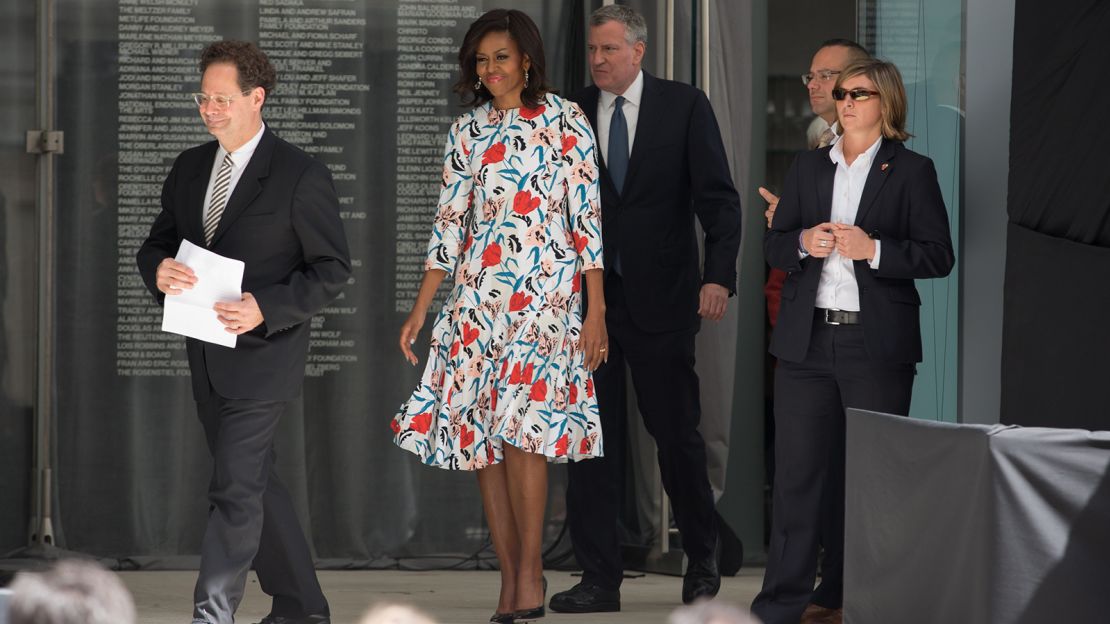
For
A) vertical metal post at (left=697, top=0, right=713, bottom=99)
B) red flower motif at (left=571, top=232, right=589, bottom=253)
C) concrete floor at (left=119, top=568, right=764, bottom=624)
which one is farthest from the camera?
vertical metal post at (left=697, top=0, right=713, bottom=99)

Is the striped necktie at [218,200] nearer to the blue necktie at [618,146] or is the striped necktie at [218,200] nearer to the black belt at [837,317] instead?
the blue necktie at [618,146]

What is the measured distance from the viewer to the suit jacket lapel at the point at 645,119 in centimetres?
488

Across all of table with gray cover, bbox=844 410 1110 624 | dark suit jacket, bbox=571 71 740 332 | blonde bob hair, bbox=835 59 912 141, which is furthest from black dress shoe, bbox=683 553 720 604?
table with gray cover, bbox=844 410 1110 624

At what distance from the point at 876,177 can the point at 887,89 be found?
0.80 ft

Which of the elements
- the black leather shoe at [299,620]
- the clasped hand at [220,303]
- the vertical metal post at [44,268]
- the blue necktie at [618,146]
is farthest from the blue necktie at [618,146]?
the vertical metal post at [44,268]

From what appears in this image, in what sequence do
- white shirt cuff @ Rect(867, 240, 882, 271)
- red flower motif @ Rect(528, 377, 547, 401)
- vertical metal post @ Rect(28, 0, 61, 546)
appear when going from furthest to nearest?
vertical metal post @ Rect(28, 0, 61, 546), red flower motif @ Rect(528, 377, 547, 401), white shirt cuff @ Rect(867, 240, 882, 271)

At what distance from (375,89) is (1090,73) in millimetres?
3086

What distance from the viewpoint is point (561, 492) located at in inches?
232

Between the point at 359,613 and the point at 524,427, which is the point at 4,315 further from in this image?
the point at 524,427

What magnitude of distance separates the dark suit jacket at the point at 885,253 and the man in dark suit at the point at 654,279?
0.64 meters

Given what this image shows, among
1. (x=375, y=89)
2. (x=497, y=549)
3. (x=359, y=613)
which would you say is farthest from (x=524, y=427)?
(x=375, y=89)

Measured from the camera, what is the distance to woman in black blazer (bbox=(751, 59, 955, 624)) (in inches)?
159

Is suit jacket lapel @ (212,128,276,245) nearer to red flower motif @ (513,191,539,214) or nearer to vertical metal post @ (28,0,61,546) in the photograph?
red flower motif @ (513,191,539,214)

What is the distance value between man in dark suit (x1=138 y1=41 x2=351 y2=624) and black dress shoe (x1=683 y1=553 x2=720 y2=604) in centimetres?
131
